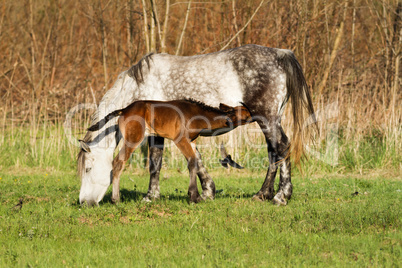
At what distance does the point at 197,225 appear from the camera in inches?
231

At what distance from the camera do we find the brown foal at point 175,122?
7.01m

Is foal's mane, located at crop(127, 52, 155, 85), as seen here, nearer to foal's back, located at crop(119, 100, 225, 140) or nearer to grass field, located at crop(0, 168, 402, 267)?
foal's back, located at crop(119, 100, 225, 140)

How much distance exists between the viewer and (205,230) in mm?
5613

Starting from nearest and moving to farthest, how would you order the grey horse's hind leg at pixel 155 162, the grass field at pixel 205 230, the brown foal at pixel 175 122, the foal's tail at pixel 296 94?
the grass field at pixel 205 230
the brown foal at pixel 175 122
the foal's tail at pixel 296 94
the grey horse's hind leg at pixel 155 162

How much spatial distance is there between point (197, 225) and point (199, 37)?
11.2 meters

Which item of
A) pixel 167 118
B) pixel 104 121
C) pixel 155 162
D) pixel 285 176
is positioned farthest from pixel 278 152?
pixel 104 121

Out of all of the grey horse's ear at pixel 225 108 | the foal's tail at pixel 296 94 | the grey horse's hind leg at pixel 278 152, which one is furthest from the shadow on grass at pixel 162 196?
the grey horse's ear at pixel 225 108

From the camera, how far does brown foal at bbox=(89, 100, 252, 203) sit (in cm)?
701

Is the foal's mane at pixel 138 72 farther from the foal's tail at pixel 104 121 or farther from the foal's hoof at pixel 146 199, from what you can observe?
the foal's hoof at pixel 146 199

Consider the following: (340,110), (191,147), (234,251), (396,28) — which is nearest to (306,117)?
(191,147)

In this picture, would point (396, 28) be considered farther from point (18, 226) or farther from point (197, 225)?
point (18, 226)

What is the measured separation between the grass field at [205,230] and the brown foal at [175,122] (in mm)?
647

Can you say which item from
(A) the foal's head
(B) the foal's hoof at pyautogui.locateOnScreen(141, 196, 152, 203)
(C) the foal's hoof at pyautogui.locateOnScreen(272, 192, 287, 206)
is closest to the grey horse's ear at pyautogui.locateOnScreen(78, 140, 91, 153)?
(B) the foal's hoof at pyautogui.locateOnScreen(141, 196, 152, 203)

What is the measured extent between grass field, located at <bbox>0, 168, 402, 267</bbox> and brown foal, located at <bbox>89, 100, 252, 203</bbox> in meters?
0.65
